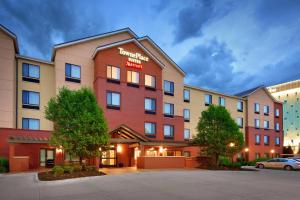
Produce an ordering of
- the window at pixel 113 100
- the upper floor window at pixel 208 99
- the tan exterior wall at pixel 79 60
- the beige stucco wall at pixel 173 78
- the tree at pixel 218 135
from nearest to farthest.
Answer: the tree at pixel 218 135, the tan exterior wall at pixel 79 60, the window at pixel 113 100, the beige stucco wall at pixel 173 78, the upper floor window at pixel 208 99

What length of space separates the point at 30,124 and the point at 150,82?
14.1 metres

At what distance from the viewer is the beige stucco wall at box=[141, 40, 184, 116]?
116ft

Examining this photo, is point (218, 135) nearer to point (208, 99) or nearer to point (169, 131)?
point (169, 131)

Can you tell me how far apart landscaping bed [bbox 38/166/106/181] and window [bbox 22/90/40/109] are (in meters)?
10.0

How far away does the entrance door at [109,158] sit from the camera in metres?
29.0

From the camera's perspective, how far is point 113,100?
2928 cm

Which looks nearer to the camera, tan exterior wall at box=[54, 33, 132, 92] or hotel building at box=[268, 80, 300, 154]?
tan exterior wall at box=[54, 33, 132, 92]

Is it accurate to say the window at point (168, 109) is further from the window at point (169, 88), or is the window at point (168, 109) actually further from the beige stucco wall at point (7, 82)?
the beige stucco wall at point (7, 82)

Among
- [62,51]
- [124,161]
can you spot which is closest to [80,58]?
[62,51]

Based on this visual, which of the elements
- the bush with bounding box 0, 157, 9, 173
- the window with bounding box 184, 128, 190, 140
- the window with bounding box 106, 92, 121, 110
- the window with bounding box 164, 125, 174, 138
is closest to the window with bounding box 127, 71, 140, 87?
the window with bounding box 106, 92, 121, 110

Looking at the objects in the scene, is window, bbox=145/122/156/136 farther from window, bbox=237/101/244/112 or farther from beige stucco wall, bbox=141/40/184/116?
window, bbox=237/101/244/112

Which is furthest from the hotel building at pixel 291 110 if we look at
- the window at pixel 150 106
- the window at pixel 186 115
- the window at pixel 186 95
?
the window at pixel 150 106

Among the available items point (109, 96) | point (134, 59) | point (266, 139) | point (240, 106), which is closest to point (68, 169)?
point (109, 96)

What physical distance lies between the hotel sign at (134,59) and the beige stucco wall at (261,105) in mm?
24885
